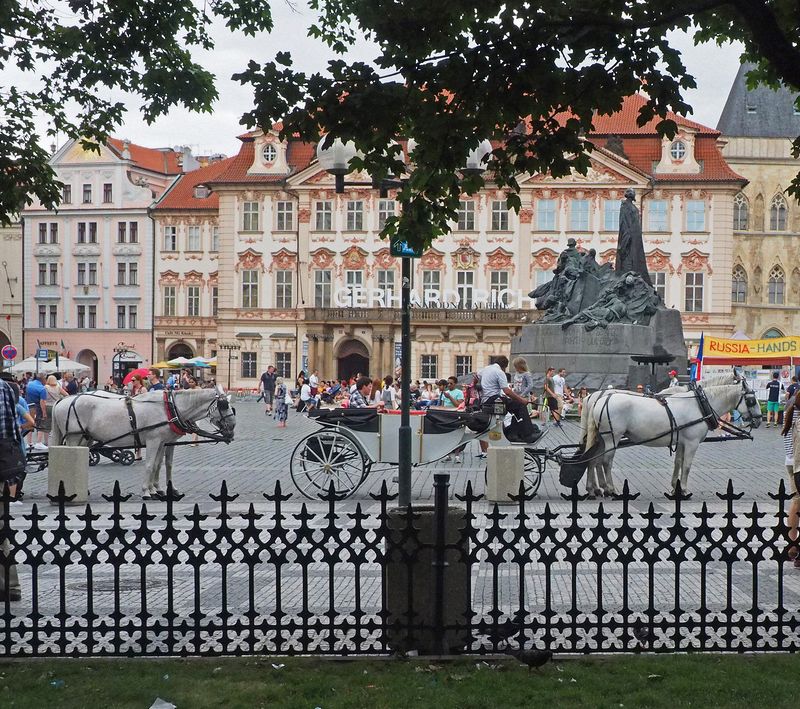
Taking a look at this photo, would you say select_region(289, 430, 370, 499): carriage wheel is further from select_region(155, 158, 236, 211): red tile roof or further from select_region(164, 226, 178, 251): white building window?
select_region(164, 226, 178, 251): white building window

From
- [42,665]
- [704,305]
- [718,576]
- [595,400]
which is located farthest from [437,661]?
[704,305]

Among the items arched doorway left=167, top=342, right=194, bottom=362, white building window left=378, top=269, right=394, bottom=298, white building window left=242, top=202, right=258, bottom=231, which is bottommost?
arched doorway left=167, top=342, right=194, bottom=362

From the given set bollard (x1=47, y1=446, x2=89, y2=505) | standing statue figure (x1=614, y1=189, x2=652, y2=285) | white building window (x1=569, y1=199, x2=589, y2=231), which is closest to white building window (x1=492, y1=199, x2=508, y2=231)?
white building window (x1=569, y1=199, x2=589, y2=231)

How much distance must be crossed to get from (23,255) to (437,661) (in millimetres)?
74317

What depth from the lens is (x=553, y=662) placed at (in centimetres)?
664

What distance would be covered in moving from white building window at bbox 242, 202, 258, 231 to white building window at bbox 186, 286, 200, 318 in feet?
21.3

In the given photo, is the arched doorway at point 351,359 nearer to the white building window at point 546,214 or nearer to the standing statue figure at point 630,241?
the white building window at point 546,214

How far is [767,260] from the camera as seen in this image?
78.6 metres

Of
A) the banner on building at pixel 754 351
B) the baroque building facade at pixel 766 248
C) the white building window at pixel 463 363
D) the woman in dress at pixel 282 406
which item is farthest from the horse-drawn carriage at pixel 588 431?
the baroque building facade at pixel 766 248

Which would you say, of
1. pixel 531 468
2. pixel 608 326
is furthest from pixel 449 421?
pixel 608 326

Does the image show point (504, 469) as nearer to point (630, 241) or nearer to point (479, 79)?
point (479, 79)

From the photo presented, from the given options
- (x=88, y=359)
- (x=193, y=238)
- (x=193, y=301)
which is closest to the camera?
(x=193, y=238)

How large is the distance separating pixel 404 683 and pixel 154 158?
76.6m

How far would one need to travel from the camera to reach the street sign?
8.35 metres
